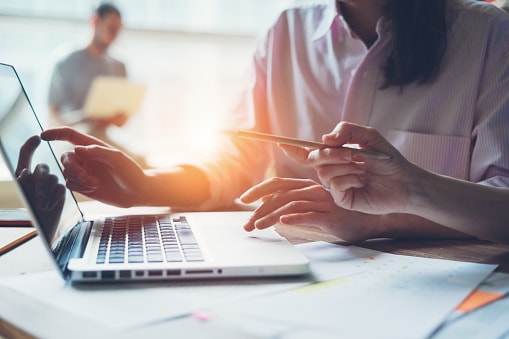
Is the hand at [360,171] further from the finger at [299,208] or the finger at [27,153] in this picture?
the finger at [27,153]

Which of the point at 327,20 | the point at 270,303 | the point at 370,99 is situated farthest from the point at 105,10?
the point at 270,303

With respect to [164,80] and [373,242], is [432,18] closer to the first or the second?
[373,242]

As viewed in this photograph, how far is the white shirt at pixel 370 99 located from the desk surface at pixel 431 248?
0.14 meters

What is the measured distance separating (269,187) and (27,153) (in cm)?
33

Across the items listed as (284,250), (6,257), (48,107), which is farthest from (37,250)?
(48,107)

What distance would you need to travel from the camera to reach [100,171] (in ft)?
2.93

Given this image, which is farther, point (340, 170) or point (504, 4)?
point (504, 4)

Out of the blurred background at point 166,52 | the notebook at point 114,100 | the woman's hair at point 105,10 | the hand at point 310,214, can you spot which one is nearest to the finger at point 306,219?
the hand at point 310,214

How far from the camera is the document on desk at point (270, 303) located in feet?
1.43

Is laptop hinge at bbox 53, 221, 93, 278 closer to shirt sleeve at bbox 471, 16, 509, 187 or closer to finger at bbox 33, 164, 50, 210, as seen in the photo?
finger at bbox 33, 164, 50, 210

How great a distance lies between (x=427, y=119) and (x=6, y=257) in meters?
0.76

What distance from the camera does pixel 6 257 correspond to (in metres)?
0.66

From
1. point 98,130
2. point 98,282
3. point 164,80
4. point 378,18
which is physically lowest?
point 98,130

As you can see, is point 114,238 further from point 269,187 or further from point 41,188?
point 269,187
